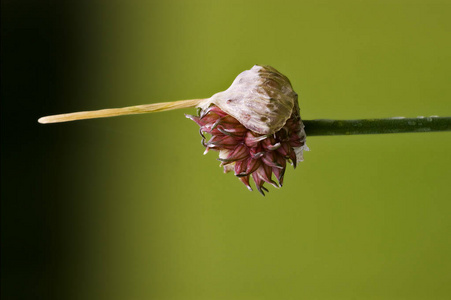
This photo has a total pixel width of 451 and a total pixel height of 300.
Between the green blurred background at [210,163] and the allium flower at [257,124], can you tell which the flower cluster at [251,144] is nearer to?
the allium flower at [257,124]

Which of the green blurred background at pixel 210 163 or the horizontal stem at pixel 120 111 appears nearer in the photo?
the horizontal stem at pixel 120 111

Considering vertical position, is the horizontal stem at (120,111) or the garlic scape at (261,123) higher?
the horizontal stem at (120,111)

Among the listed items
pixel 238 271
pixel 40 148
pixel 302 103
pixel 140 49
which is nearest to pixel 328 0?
pixel 302 103

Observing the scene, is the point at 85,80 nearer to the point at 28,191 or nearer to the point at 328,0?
the point at 28,191

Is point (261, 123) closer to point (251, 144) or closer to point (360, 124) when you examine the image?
point (251, 144)

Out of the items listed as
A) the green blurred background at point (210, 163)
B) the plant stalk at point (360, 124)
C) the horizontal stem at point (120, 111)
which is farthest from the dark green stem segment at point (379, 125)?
the green blurred background at point (210, 163)

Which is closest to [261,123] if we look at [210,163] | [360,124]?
[360,124]
